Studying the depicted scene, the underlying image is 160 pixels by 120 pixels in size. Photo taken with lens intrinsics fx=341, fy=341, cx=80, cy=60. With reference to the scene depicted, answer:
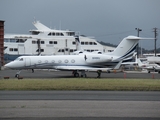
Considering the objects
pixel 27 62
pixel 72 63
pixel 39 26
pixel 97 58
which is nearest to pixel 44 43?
pixel 39 26

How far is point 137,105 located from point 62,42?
6041 cm

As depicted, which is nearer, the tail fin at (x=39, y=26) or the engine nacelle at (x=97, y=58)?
the engine nacelle at (x=97, y=58)

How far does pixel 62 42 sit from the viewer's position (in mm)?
74562

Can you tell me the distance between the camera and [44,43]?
243 feet

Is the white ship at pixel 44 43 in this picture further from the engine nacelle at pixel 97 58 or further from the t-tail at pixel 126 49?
the engine nacelle at pixel 97 58

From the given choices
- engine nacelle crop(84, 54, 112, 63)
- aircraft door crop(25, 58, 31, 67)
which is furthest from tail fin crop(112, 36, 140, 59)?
aircraft door crop(25, 58, 31, 67)

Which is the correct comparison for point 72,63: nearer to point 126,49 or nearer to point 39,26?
point 126,49

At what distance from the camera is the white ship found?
72750mm

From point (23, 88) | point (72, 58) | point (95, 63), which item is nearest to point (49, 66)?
point (72, 58)

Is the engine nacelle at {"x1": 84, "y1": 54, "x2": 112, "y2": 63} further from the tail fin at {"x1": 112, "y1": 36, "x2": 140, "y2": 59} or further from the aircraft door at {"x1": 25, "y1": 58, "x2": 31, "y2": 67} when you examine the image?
the aircraft door at {"x1": 25, "y1": 58, "x2": 31, "y2": 67}

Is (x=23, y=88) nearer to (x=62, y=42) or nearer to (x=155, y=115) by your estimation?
(x=155, y=115)

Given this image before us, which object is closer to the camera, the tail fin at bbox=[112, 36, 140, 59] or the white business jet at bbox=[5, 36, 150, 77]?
the white business jet at bbox=[5, 36, 150, 77]

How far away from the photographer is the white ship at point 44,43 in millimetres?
72750

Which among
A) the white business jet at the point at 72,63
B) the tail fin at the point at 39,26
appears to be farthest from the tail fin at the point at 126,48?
the tail fin at the point at 39,26
